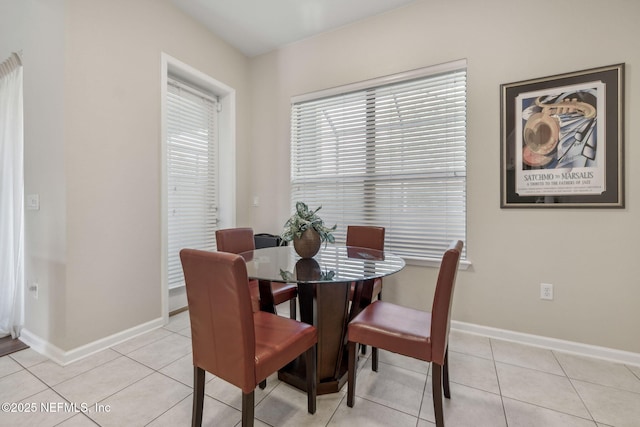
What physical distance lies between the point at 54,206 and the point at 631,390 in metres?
3.96

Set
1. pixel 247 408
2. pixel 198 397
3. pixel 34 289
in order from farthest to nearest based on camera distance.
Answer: pixel 34 289, pixel 198 397, pixel 247 408

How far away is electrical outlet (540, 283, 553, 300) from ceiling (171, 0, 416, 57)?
9.01 ft

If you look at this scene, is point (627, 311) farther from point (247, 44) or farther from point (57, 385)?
point (247, 44)

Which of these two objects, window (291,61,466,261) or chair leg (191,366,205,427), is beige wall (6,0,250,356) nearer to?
chair leg (191,366,205,427)

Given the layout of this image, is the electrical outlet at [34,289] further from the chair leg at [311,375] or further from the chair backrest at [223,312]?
the chair leg at [311,375]

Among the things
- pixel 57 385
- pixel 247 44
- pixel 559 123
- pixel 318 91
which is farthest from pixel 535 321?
pixel 247 44

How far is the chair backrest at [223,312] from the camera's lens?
108 centimetres

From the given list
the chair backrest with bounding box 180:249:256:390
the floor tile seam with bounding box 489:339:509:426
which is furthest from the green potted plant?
the floor tile seam with bounding box 489:339:509:426

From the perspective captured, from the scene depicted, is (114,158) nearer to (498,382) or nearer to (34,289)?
(34,289)

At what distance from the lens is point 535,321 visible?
7.25 feet

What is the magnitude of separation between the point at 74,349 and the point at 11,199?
1.45 metres

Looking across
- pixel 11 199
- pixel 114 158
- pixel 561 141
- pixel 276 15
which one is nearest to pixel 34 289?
pixel 11 199

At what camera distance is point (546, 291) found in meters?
2.18

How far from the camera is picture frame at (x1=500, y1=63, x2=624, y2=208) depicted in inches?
77.1
